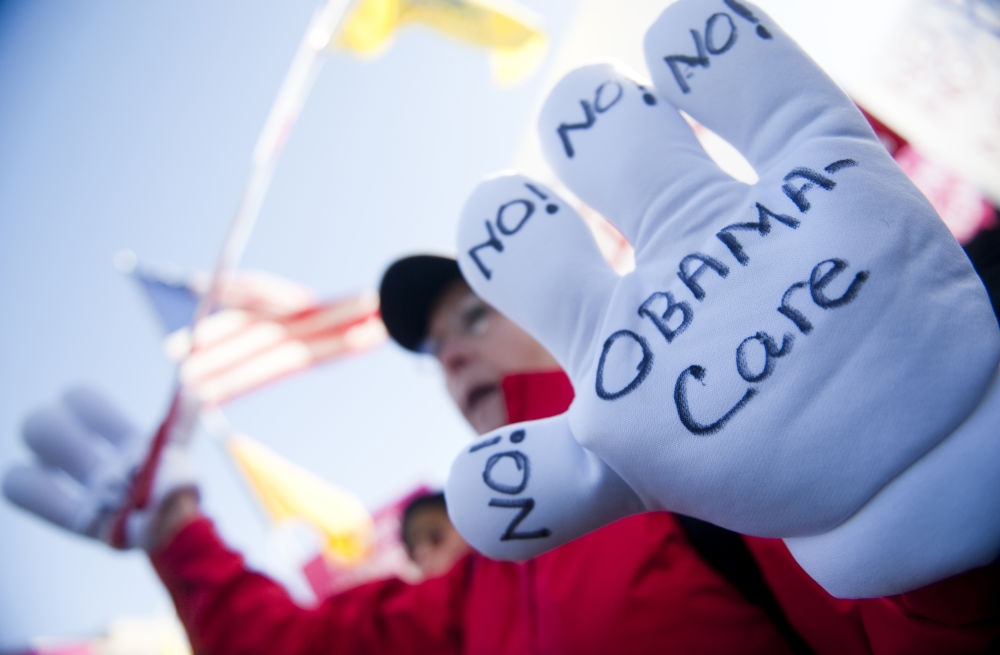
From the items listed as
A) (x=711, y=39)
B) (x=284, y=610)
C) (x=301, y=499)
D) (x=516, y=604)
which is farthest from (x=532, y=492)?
(x=301, y=499)

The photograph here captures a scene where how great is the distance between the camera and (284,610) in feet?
4.11

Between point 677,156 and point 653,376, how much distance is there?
198 mm

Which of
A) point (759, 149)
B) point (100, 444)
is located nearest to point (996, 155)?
point (759, 149)

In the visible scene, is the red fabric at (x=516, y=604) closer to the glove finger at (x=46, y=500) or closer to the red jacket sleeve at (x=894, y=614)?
the red jacket sleeve at (x=894, y=614)

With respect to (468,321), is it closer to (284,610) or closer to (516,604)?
(516,604)

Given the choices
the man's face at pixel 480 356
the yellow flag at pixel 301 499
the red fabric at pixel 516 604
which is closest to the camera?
the red fabric at pixel 516 604

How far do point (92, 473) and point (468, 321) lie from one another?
112cm

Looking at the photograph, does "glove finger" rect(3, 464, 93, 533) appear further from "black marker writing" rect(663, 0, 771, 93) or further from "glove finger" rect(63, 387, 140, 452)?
"black marker writing" rect(663, 0, 771, 93)

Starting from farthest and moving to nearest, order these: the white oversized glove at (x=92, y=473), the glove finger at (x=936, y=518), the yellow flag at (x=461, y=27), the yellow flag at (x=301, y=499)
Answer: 1. the yellow flag at (x=301, y=499)
2. the yellow flag at (x=461, y=27)
3. the white oversized glove at (x=92, y=473)
4. the glove finger at (x=936, y=518)

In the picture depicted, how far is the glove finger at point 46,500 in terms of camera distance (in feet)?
4.40

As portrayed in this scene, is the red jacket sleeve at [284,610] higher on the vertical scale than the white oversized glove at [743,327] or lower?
lower

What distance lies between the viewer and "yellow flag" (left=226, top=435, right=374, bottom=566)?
2.63 meters

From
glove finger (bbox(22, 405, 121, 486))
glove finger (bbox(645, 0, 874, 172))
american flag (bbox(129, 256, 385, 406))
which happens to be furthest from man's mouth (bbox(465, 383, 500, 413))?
american flag (bbox(129, 256, 385, 406))

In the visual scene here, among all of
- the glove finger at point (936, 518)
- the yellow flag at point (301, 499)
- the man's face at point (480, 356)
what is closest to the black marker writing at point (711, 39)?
the glove finger at point (936, 518)
